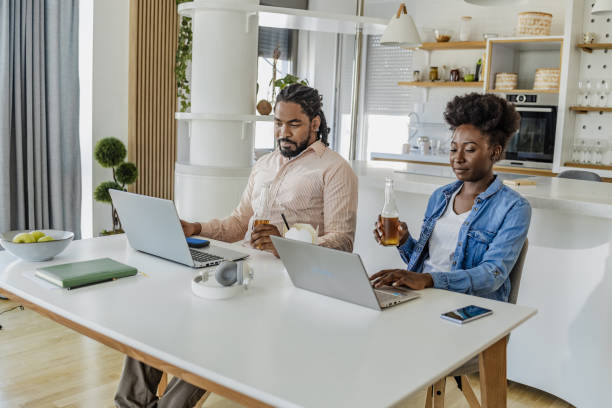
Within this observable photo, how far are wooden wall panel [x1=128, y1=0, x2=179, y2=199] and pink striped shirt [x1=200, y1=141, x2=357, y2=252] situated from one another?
8.52 feet

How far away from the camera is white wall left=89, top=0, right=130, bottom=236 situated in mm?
4656

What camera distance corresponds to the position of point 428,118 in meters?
6.96

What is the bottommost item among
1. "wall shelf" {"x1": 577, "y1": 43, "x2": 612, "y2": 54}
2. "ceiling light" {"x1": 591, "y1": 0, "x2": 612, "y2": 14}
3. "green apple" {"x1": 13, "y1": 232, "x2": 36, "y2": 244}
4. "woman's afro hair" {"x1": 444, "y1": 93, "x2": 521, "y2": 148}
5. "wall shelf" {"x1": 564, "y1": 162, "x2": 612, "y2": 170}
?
"green apple" {"x1": 13, "y1": 232, "x2": 36, "y2": 244}

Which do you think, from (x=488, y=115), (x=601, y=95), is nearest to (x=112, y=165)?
(x=488, y=115)

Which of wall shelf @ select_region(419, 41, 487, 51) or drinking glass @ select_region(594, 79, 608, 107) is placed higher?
wall shelf @ select_region(419, 41, 487, 51)

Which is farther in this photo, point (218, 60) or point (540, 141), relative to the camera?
point (540, 141)

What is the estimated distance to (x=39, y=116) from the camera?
4.29 m

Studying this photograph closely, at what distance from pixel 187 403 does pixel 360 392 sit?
748 mm

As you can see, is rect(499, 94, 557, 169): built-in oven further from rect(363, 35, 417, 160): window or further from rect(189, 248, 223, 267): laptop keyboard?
rect(189, 248, 223, 267): laptop keyboard

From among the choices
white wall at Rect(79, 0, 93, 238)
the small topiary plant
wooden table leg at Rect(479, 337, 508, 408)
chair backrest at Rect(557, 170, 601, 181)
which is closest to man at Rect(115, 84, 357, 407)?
wooden table leg at Rect(479, 337, 508, 408)

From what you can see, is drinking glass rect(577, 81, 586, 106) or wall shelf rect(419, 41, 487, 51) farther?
wall shelf rect(419, 41, 487, 51)

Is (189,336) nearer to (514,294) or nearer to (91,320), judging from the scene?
(91,320)

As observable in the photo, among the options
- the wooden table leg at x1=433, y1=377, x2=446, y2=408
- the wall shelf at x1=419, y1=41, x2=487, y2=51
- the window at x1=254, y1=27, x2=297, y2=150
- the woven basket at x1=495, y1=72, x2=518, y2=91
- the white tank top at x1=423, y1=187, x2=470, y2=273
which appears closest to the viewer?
→ the wooden table leg at x1=433, y1=377, x2=446, y2=408

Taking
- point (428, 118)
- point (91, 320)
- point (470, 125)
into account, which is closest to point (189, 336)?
point (91, 320)
